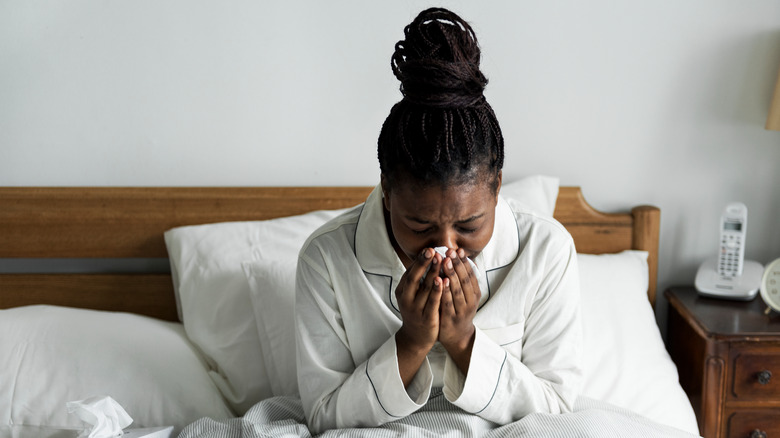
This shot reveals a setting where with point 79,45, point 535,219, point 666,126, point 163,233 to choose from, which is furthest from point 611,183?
point 79,45

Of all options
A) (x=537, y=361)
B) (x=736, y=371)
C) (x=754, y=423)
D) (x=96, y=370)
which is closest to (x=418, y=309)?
(x=537, y=361)

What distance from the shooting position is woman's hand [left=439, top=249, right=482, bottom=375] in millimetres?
1100

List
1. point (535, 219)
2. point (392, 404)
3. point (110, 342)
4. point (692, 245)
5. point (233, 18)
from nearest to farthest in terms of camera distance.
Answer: point (392, 404) < point (535, 219) < point (110, 342) < point (233, 18) < point (692, 245)

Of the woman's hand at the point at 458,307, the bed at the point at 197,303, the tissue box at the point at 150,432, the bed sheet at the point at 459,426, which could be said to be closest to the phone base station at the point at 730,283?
the bed at the point at 197,303

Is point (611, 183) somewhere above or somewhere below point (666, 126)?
below

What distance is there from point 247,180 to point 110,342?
58 cm

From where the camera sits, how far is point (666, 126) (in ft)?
6.20

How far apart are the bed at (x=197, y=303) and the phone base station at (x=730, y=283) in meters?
0.13

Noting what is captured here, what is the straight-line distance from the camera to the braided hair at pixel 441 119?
103 centimetres

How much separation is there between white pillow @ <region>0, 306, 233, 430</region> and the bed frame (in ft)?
0.73

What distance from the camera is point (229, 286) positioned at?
1676 millimetres

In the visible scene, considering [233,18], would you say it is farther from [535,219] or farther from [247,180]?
[535,219]

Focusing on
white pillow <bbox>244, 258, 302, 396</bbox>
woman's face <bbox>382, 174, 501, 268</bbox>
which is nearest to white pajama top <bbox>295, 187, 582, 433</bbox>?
woman's face <bbox>382, 174, 501, 268</bbox>

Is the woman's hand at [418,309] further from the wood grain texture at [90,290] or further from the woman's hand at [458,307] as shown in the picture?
the wood grain texture at [90,290]
